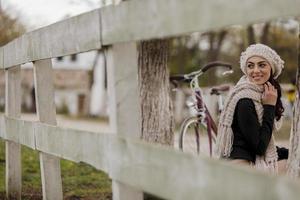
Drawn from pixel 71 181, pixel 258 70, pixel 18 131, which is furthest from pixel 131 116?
pixel 71 181

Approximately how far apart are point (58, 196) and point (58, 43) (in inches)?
42.2

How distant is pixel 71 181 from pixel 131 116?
12.3 ft

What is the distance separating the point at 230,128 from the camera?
3.91 meters

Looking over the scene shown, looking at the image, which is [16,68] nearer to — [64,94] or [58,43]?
[58,43]

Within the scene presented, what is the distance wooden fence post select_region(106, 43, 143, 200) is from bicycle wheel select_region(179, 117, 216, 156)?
3.92 meters

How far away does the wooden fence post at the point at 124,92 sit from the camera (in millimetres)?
2631

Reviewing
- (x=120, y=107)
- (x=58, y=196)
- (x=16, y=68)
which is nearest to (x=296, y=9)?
(x=120, y=107)

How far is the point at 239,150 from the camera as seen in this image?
153 inches

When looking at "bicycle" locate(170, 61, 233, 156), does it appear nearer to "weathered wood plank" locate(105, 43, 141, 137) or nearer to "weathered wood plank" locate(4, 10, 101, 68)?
"weathered wood plank" locate(4, 10, 101, 68)

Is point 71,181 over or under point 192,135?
under

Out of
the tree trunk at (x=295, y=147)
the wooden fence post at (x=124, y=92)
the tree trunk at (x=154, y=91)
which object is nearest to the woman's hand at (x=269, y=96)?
the tree trunk at (x=295, y=147)

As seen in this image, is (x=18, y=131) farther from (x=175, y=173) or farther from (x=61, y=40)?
(x=175, y=173)

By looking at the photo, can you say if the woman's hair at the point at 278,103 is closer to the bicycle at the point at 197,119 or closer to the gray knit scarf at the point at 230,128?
the gray knit scarf at the point at 230,128

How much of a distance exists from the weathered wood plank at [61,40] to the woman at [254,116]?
3.57 ft
